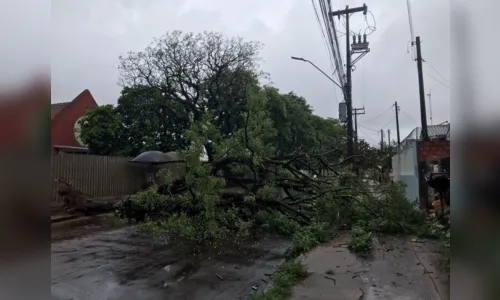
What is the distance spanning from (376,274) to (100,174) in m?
10.6

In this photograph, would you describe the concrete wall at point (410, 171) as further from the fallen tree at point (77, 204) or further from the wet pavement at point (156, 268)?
the fallen tree at point (77, 204)

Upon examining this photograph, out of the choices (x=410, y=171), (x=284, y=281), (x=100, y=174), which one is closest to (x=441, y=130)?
(x=284, y=281)

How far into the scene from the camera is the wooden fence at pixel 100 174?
11562mm

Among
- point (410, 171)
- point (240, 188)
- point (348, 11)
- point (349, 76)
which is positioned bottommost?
point (240, 188)

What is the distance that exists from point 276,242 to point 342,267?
8.24ft

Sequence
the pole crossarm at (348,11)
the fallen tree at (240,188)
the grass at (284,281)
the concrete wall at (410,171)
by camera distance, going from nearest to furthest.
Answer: the grass at (284,281), the fallen tree at (240,188), the concrete wall at (410,171), the pole crossarm at (348,11)

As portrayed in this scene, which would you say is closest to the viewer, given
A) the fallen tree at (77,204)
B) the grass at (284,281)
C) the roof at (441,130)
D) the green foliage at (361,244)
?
the roof at (441,130)

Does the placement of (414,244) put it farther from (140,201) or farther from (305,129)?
(305,129)

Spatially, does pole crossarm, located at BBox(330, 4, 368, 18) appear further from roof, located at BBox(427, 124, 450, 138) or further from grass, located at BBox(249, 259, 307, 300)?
grass, located at BBox(249, 259, 307, 300)

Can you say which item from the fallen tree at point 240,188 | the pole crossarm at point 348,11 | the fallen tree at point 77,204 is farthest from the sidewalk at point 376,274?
the pole crossarm at point 348,11

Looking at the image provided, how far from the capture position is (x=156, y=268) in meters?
5.43

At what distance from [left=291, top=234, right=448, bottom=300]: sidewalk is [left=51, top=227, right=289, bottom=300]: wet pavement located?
734 mm

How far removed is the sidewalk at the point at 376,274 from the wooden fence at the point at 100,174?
7.86 meters

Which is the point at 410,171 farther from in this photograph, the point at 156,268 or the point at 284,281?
the point at 156,268
